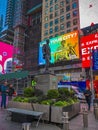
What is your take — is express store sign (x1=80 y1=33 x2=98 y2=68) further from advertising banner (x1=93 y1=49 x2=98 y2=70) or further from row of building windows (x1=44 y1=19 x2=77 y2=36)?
row of building windows (x1=44 y1=19 x2=77 y2=36)

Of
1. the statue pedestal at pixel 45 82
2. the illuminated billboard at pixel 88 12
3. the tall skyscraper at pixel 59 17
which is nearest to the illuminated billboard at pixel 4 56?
the statue pedestal at pixel 45 82

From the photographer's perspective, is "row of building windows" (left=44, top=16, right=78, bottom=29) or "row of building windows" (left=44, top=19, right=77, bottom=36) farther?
"row of building windows" (left=44, top=19, right=77, bottom=36)

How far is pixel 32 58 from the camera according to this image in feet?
250

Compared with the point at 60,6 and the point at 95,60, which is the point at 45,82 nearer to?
the point at 95,60

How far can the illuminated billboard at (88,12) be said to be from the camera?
179ft

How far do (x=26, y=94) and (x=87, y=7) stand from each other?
52574 mm

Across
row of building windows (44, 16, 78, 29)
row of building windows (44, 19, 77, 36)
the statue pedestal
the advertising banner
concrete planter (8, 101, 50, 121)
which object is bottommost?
concrete planter (8, 101, 50, 121)

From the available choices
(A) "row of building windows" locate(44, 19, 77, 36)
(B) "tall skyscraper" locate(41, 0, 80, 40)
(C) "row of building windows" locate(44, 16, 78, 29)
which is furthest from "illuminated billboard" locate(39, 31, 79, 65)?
(A) "row of building windows" locate(44, 19, 77, 36)

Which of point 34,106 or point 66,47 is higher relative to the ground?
point 66,47

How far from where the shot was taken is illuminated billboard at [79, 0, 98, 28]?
54.6 m

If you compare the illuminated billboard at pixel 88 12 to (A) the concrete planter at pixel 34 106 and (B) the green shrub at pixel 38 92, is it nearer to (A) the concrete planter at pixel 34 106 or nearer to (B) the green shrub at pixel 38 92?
(B) the green shrub at pixel 38 92

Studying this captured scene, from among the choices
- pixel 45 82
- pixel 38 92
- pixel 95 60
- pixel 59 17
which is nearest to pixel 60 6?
pixel 59 17

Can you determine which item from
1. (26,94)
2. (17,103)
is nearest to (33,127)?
(17,103)

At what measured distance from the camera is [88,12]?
55781mm
